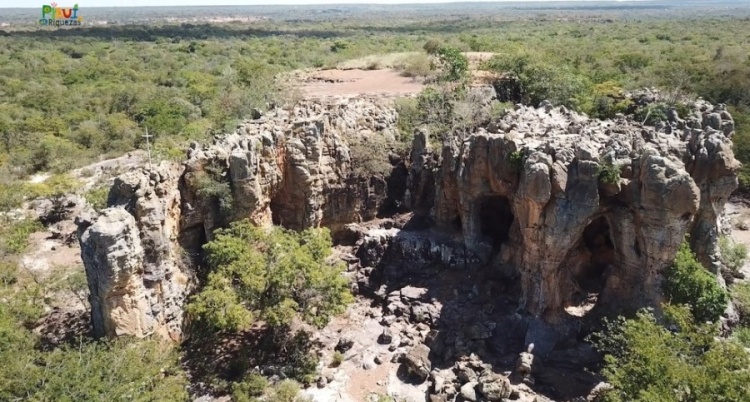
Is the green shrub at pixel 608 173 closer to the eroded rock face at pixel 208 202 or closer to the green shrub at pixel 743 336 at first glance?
the green shrub at pixel 743 336

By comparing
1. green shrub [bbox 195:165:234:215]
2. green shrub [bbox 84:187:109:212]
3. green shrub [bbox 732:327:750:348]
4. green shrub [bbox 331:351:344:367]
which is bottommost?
green shrub [bbox 331:351:344:367]

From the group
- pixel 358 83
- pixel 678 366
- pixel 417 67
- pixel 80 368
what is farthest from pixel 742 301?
pixel 358 83

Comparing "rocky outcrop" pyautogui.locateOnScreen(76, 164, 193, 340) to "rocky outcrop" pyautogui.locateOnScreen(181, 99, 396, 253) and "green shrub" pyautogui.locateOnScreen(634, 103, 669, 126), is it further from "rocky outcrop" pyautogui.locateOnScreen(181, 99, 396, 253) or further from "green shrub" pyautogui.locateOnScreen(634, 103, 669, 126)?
"green shrub" pyautogui.locateOnScreen(634, 103, 669, 126)

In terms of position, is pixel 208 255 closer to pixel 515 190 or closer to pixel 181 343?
pixel 181 343

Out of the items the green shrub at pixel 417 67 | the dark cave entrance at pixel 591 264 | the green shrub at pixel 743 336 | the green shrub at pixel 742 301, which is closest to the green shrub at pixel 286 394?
the dark cave entrance at pixel 591 264

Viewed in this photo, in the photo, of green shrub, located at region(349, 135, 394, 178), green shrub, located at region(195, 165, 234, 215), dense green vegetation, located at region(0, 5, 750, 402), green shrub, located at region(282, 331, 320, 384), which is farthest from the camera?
green shrub, located at region(349, 135, 394, 178)

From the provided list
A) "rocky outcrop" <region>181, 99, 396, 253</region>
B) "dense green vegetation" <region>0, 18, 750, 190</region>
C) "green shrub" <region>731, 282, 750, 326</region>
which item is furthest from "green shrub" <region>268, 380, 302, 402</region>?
"green shrub" <region>731, 282, 750, 326</region>

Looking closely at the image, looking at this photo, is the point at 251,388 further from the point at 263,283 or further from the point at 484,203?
the point at 484,203
